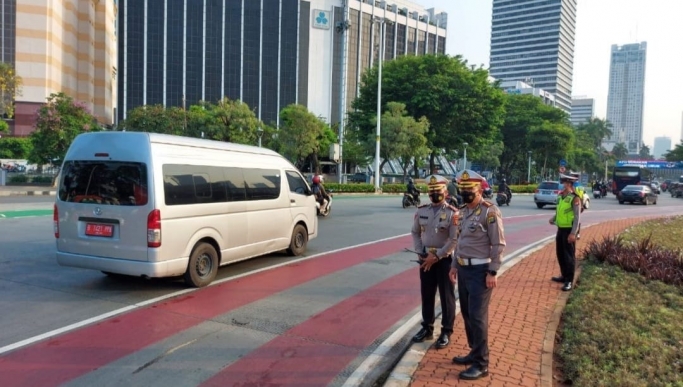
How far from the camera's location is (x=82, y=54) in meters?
56.2

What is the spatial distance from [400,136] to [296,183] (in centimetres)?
2850

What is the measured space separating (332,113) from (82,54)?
41603 mm

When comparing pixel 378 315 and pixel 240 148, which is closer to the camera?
pixel 378 315

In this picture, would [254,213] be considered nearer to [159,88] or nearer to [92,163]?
[92,163]

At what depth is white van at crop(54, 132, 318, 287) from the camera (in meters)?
6.53

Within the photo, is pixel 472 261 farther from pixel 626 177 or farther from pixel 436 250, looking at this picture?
pixel 626 177

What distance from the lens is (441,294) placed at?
5.13 meters

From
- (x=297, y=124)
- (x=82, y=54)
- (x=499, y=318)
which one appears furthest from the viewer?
(x=82, y=54)

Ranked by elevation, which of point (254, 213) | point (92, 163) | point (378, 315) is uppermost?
point (92, 163)

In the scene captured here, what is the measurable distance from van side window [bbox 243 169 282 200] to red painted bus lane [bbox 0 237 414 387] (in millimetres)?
1358

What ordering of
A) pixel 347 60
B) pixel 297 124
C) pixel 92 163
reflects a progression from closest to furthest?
pixel 92 163 → pixel 297 124 → pixel 347 60

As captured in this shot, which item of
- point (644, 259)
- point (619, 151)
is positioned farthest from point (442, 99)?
point (619, 151)

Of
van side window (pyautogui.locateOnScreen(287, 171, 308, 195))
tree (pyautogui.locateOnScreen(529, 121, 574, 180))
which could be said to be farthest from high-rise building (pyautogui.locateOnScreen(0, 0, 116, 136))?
tree (pyautogui.locateOnScreen(529, 121, 574, 180))

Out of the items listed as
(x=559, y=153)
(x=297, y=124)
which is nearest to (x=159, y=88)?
(x=297, y=124)
